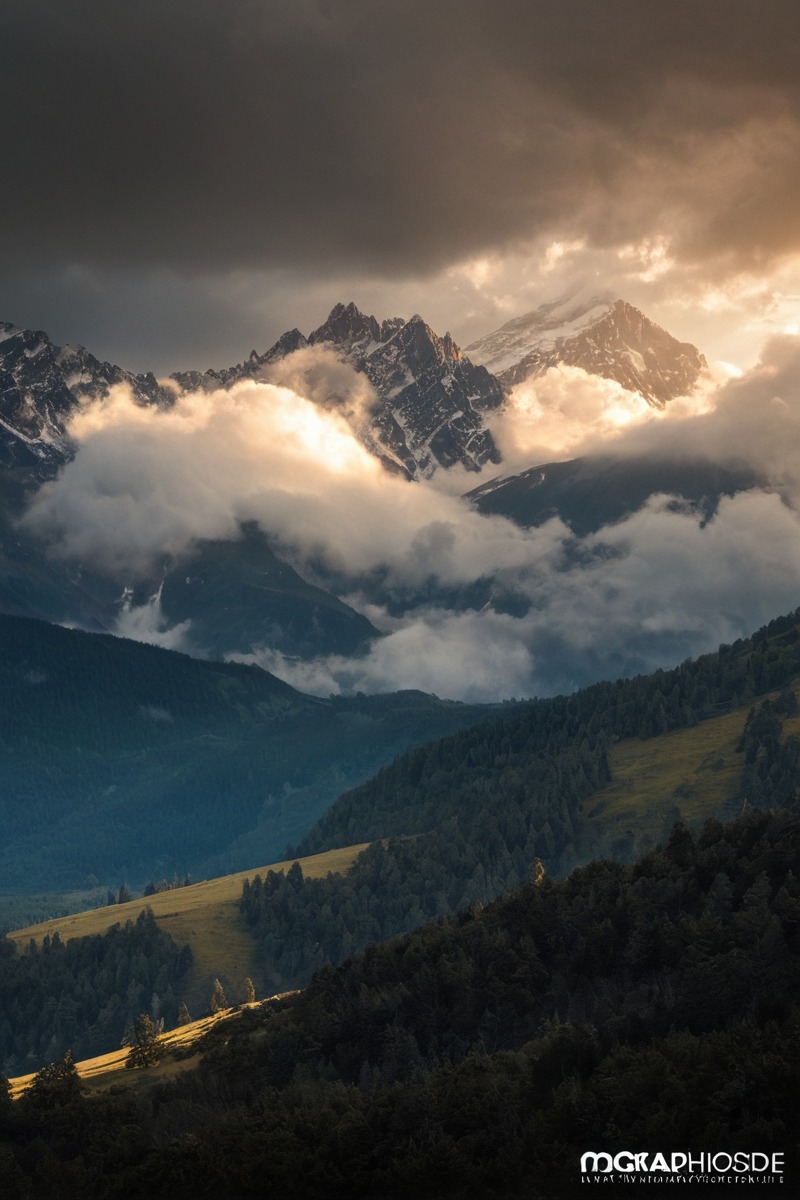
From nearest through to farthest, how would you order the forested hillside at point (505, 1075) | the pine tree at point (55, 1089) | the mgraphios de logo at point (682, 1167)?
the mgraphios de logo at point (682, 1167) < the forested hillside at point (505, 1075) < the pine tree at point (55, 1089)

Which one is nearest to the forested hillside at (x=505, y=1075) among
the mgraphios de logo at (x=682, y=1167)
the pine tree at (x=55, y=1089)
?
the pine tree at (x=55, y=1089)

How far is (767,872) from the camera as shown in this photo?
631 feet

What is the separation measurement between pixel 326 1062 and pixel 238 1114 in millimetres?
31183

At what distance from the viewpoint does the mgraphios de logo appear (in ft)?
381

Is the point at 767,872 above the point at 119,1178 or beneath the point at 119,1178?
above

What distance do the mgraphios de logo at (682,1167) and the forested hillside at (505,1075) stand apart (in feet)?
4.46

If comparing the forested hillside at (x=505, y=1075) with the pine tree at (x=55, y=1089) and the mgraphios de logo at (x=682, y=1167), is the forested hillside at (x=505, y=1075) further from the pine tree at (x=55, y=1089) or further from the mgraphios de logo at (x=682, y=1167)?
the mgraphios de logo at (x=682, y=1167)

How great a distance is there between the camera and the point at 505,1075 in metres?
145

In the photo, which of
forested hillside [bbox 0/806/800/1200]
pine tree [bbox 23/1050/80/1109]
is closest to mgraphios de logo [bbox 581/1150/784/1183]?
forested hillside [bbox 0/806/800/1200]

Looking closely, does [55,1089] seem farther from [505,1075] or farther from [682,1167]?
[682,1167]

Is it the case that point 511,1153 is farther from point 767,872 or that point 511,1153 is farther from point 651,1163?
point 767,872

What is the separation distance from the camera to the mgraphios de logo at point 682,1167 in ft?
381

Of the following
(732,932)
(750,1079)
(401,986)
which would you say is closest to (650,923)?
(732,932)

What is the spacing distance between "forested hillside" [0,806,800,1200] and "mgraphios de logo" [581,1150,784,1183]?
1358 millimetres
